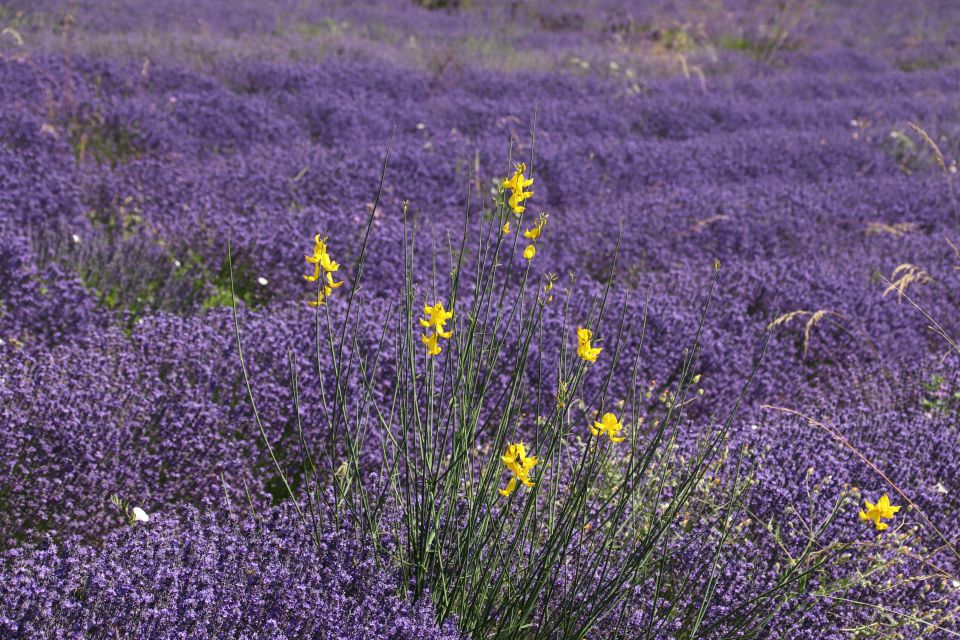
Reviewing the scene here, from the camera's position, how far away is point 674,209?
17.7ft

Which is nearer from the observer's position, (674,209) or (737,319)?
(737,319)

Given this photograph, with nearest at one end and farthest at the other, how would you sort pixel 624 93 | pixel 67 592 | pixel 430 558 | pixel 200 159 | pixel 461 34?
pixel 67 592 → pixel 430 558 → pixel 200 159 → pixel 624 93 → pixel 461 34

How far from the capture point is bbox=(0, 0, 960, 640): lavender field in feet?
6.24

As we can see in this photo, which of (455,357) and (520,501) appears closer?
(520,501)

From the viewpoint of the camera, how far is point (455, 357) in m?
3.15

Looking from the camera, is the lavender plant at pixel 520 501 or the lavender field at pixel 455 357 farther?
the lavender field at pixel 455 357

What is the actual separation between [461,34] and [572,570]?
35.9 ft

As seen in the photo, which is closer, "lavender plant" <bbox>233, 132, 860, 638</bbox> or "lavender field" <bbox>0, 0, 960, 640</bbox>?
"lavender plant" <bbox>233, 132, 860, 638</bbox>

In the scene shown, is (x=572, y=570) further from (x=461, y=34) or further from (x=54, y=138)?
(x=461, y=34)

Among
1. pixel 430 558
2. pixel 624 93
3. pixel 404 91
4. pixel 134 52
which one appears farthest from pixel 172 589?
pixel 624 93

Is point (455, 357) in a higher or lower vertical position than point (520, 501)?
lower

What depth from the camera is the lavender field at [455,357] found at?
6.24 feet

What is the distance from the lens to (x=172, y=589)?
186 cm

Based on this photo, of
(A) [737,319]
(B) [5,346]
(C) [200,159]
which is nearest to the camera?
(B) [5,346]
